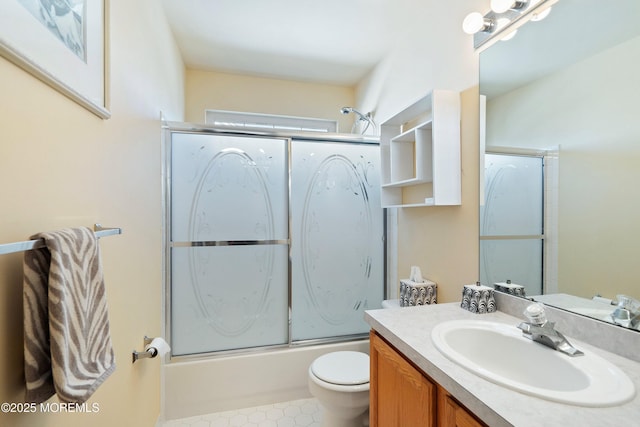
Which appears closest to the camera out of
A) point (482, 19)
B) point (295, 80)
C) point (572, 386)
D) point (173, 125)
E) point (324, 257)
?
point (572, 386)

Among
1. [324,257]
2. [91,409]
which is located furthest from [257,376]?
[91,409]

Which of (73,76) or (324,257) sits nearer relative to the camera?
(73,76)

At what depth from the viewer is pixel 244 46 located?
222 cm

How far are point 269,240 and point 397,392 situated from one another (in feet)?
4.31

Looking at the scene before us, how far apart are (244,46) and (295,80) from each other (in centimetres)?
65

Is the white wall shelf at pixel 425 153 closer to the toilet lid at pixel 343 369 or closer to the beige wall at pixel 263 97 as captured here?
the toilet lid at pixel 343 369

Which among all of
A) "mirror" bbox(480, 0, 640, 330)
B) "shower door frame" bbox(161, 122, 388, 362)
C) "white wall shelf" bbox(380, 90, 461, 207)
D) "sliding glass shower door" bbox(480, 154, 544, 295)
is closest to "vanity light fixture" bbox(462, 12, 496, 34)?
"mirror" bbox(480, 0, 640, 330)

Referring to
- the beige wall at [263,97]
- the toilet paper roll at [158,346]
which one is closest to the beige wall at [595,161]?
the toilet paper roll at [158,346]

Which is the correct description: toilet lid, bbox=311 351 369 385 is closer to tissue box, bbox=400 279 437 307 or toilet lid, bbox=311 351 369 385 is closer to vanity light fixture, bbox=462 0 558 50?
tissue box, bbox=400 279 437 307

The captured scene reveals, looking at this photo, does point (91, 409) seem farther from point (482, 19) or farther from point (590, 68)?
point (482, 19)

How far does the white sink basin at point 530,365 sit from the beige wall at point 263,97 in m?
2.36

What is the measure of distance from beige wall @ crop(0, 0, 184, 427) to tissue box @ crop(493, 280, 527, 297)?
158 centimetres

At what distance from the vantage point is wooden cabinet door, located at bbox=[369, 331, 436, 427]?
84 cm

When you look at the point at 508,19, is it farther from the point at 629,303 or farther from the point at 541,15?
the point at 629,303
